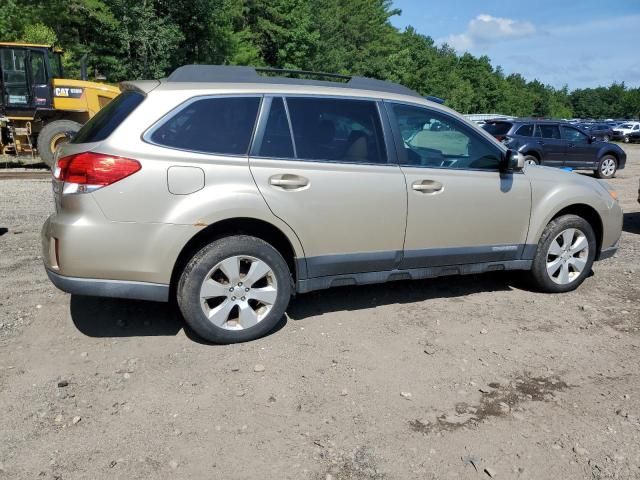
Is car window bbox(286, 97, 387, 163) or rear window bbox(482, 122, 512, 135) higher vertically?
car window bbox(286, 97, 387, 163)

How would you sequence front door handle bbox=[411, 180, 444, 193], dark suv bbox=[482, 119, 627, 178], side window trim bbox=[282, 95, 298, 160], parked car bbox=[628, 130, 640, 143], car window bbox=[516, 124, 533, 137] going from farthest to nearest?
parked car bbox=[628, 130, 640, 143] → car window bbox=[516, 124, 533, 137] → dark suv bbox=[482, 119, 627, 178] → front door handle bbox=[411, 180, 444, 193] → side window trim bbox=[282, 95, 298, 160]

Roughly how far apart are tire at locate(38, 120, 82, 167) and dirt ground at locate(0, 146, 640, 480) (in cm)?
951

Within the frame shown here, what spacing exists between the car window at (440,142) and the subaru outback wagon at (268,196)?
0.04ft

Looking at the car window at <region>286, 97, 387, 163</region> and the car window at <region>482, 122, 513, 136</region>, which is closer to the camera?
the car window at <region>286, 97, 387, 163</region>

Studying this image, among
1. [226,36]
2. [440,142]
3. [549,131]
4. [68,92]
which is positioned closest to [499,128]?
[549,131]

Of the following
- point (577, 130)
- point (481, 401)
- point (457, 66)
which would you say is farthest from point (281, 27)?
point (457, 66)

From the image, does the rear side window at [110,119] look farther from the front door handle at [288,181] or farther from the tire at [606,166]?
the tire at [606,166]

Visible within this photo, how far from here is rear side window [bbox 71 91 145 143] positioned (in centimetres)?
386

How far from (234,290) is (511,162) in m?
2.59

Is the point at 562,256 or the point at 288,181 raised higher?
the point at 288,181

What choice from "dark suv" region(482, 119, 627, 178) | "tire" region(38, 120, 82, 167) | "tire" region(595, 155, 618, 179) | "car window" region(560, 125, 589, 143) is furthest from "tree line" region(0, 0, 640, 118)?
"tire" region(595, 155, 618, 179)

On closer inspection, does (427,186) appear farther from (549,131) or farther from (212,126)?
(549,131)

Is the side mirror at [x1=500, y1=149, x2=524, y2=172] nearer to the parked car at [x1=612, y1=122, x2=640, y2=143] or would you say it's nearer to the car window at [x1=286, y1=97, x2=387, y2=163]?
the car window at [x1=286, y1=97, x2=387, y2=163]

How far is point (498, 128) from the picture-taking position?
16.6 m
